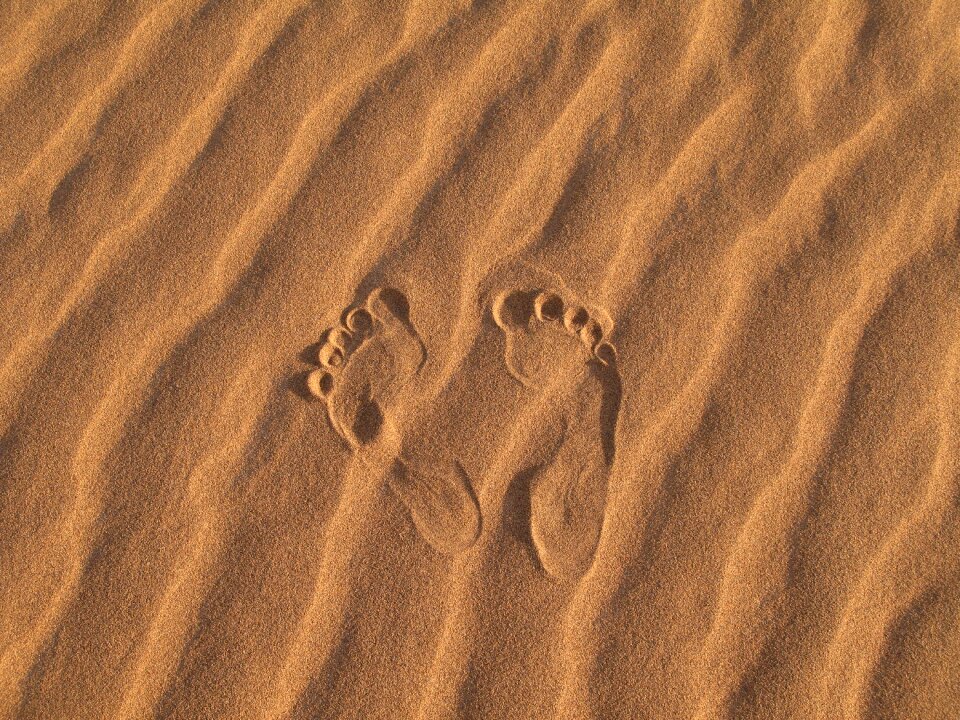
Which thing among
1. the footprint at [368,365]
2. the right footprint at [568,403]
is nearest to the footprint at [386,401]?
the footprint at [368,365]

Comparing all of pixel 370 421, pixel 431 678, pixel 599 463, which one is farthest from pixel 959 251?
pixel 431 678

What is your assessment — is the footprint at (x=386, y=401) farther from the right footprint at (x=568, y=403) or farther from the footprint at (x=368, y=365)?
the right footprint at (x=568, y=403)

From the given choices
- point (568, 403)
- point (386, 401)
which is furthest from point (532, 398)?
point (386, 401)

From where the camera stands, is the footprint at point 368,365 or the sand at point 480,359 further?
the footprint at point 368,365

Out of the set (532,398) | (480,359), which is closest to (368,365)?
(480,359)

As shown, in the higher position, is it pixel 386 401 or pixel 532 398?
pixel 532 398

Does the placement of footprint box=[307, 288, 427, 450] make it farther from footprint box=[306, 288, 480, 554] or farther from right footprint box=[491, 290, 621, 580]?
right footprint box=[491, 290, 621, 580]

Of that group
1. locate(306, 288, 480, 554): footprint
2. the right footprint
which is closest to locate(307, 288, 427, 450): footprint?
locate(306, 288, 480, 554): footprint

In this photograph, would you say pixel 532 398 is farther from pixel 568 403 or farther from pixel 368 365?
pixel 368 365

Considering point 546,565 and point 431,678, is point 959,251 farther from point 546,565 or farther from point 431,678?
point 431,678
